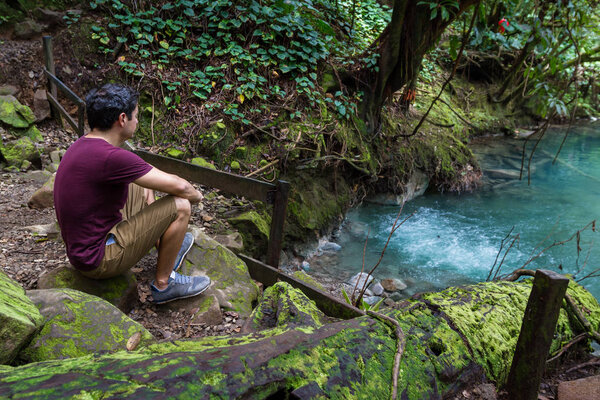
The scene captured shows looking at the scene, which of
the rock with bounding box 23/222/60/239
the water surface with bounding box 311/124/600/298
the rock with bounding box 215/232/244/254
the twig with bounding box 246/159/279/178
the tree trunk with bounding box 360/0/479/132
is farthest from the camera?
the tree trunk with bounding box 360/0/479/132

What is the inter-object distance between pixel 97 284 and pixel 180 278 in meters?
0.55

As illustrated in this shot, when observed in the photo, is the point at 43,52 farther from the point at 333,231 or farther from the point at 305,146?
the point at 333,231

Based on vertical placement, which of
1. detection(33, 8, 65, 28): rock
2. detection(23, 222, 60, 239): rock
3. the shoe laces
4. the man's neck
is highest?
detection(33, 8, 65, 28): rock

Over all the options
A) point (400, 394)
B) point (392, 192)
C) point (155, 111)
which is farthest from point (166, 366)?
point (392, 192)

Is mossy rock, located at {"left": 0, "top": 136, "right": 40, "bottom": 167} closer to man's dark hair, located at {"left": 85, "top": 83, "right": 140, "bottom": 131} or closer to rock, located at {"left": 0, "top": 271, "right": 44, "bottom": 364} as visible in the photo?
man's dark hair, located at {"left": 85, "top": 83, "right": 140, "bottom": 131}

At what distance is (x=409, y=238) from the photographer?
21.4 feet

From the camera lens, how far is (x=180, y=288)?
3002 mm

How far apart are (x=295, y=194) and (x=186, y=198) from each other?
3.10m

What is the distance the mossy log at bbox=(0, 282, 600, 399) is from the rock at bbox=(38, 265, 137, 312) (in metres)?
1.24

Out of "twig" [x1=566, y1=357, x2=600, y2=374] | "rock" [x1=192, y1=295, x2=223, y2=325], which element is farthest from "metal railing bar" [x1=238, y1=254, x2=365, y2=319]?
"twig" [x1=566, y1=357, x2=600, y2=374]

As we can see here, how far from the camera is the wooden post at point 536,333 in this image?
1.93 meters

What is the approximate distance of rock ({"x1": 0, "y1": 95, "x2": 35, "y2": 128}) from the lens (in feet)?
17.7

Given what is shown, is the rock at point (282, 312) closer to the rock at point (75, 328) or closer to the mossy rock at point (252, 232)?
the rock at point (75, 328)

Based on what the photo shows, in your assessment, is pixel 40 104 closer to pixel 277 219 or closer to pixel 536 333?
pixel 277 219
